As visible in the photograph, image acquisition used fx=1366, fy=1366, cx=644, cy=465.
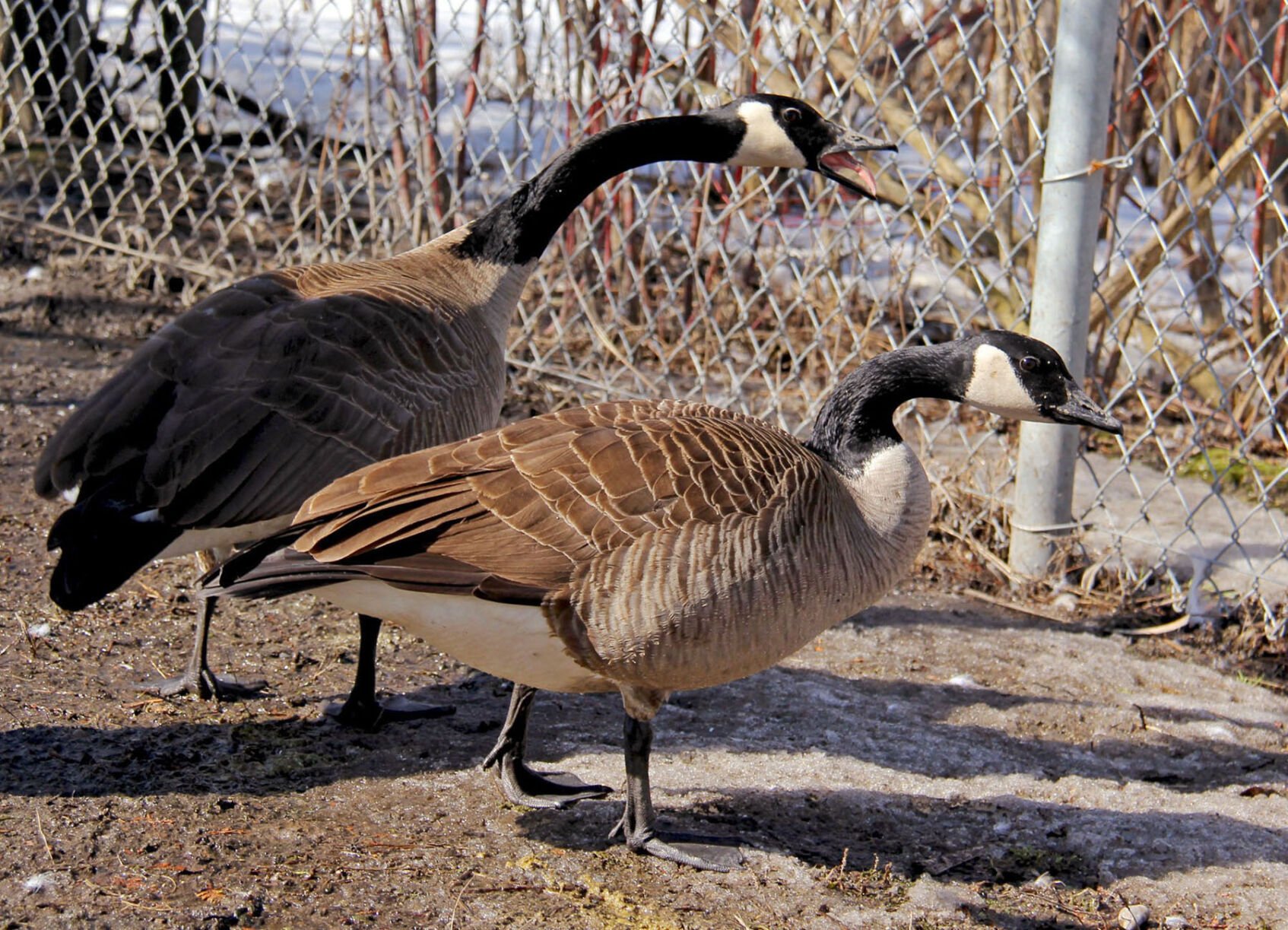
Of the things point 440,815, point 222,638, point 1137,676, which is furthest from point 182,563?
point 1137,676

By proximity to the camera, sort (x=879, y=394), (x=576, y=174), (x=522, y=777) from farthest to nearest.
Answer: (x=576, y=174)
(x=879, y=394)
(x=522, y=777)

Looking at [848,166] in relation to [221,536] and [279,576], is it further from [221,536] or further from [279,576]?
[279,576]

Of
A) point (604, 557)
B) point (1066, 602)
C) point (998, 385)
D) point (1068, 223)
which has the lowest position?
point (1066, 602)

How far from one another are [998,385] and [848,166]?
3.67 feet

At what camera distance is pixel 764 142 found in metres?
4.00

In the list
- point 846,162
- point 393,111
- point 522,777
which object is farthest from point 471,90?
point 522,777

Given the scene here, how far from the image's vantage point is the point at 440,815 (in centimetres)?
295

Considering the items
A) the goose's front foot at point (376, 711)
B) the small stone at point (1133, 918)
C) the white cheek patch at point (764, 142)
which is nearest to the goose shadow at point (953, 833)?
the small stone at point (1133, 918)

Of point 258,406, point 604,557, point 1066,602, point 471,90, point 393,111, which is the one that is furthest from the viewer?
point 393,111

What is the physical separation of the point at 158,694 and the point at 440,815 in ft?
3.04

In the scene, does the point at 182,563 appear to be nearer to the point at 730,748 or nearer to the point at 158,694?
the point at 158,694

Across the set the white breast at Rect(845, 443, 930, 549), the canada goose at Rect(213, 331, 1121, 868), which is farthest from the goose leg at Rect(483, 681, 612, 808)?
the white breast at Rect(845, 443, 930, 549)

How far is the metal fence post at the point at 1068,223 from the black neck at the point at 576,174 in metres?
1.02

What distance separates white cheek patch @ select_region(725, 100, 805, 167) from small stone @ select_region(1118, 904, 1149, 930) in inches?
86.7
